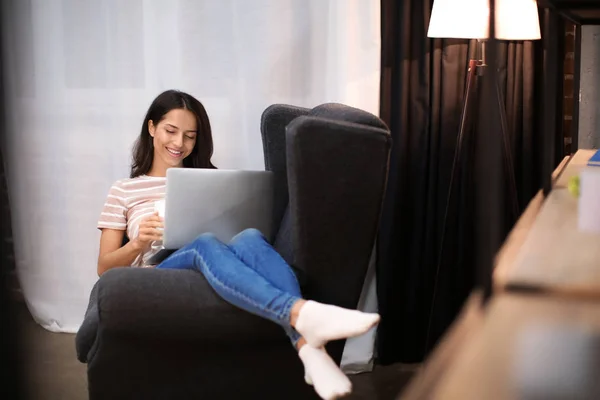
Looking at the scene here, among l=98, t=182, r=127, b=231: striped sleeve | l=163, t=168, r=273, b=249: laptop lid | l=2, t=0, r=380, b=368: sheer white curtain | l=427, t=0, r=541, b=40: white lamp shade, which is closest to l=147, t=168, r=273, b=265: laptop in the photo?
l=163, t=168, r=273, b=249: laptop lid

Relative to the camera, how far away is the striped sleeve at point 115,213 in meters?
2.39

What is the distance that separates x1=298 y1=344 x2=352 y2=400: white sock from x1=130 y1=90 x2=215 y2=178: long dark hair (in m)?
1.15

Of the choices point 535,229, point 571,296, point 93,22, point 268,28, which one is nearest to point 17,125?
point 93,22

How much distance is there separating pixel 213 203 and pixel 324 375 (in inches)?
27.0

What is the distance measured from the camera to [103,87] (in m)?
3.17

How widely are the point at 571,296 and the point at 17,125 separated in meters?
2.98

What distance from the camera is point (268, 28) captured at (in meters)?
3.02

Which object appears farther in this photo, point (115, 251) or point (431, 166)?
point (431, 166)

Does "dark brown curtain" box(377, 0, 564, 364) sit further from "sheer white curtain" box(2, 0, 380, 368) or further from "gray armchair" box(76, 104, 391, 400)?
"gray armchair" box(76, 104, 391, 400)

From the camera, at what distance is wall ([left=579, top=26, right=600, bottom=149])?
267 centimetres

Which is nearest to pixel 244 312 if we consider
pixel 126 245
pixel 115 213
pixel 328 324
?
pixel 328 324

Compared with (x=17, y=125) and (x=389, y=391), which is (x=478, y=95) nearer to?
(x=389, y=391)

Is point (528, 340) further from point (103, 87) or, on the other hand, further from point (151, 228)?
point (103, 87)

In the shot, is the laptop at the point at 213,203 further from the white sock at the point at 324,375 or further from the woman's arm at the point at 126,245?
the white sock at the point at 324,375
